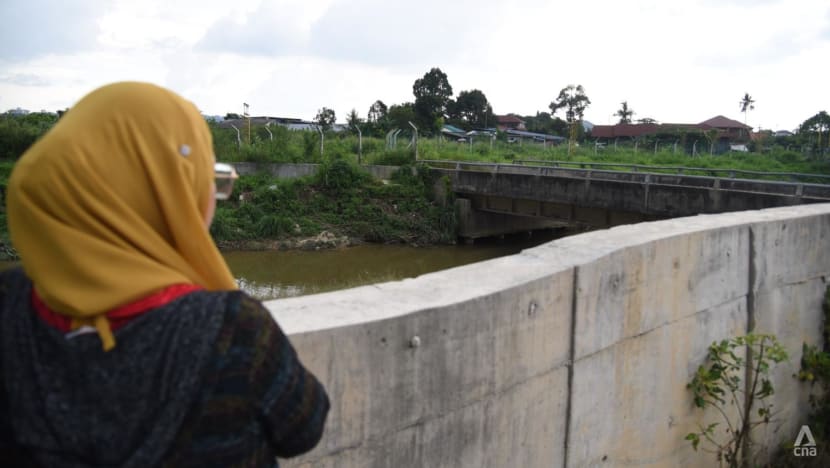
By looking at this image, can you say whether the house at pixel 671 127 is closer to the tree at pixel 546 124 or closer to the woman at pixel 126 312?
the tree at pixel 546 124

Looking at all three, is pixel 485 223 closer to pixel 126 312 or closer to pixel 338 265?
pixel 338 265

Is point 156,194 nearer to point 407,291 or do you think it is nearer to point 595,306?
point 407,291

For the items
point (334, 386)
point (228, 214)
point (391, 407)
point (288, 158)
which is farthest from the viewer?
point (288, 158)

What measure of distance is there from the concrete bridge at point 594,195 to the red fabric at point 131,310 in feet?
45.4

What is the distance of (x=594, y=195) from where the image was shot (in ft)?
61.6

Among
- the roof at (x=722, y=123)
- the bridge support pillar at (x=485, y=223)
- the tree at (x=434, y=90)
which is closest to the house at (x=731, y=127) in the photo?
the roof at (x=722, y=123)

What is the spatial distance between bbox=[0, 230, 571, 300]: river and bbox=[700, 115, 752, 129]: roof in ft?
185

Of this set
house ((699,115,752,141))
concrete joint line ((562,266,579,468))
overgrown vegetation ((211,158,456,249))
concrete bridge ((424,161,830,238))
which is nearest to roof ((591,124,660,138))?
house ((699,115,752,141))

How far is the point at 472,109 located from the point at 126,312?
72457mm

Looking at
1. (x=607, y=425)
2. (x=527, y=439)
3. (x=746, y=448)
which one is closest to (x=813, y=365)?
(x=746, y=448)

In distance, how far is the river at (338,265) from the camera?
17.2 meters

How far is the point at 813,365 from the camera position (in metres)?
4.55

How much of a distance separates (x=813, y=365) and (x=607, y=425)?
7.33 ft

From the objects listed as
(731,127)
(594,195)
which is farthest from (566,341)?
(731,127)
